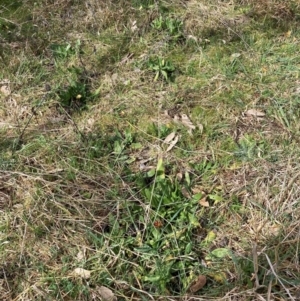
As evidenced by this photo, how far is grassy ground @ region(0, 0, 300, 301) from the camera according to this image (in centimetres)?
251

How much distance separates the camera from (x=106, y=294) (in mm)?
2434

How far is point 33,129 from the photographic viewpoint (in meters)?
3.37

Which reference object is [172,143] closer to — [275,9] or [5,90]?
[5,90]

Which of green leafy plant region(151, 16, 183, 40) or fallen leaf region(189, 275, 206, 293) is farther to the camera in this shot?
green leafy plant region(151, 16, 183, 40)

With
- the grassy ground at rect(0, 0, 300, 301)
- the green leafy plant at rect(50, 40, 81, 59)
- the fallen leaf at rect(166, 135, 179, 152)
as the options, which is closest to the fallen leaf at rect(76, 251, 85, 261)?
the grassy ground at rect(0, 0, 300, 301)

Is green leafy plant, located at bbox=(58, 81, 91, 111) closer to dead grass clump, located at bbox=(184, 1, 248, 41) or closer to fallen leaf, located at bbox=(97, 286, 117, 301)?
dead grass clump, located at bbox=(184, 1, 248, 41)

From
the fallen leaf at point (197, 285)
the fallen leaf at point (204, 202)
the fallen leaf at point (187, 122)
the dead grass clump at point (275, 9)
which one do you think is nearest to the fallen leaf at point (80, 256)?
the fallen leaf at point (197, 285)

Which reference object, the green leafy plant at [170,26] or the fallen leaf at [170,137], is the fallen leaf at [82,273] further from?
the green leafy plant at [170,26]

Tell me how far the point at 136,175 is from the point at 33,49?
5.68 feet

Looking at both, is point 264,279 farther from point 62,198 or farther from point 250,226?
point 62,198

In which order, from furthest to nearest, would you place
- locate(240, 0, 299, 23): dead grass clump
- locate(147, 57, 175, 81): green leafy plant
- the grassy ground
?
locate(240, 0, 299, 23): dead grass clump
locate(147, 57, 175, 81): green leafy plant
the grassy ground

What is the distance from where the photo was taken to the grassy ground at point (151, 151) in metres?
2.51

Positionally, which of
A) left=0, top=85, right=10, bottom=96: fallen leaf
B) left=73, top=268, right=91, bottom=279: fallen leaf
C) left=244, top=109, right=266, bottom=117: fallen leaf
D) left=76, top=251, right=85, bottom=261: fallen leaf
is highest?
left=244, top=109, right=266, bottom=117: fallen leaf

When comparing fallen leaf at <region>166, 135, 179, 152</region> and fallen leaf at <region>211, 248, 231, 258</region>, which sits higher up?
fallen leaf at <region>166, 135, 179, 152</region>
